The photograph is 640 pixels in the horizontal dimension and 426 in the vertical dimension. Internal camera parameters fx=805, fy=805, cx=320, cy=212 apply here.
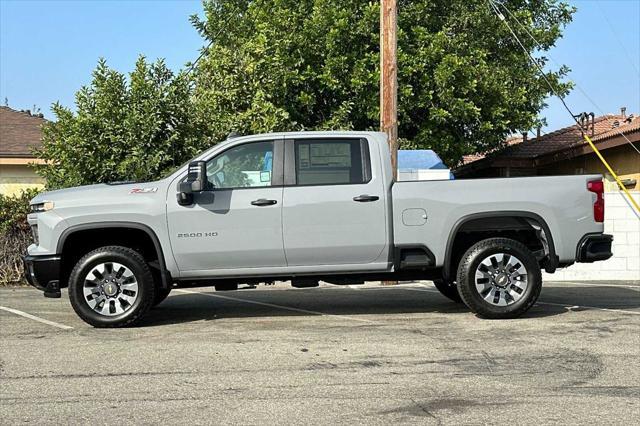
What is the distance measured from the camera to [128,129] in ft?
48.5

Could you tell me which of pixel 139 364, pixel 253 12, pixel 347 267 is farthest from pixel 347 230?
pixel 253 12

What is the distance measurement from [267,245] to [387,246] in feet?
4.24

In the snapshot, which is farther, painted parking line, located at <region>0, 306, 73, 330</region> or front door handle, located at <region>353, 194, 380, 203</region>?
painted parking line, located at <region>0, 306, 73, 330</region>

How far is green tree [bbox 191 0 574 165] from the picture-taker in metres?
18.7

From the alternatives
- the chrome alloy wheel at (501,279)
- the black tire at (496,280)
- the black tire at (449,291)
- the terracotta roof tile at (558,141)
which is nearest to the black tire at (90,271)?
the black tire at (496,280)

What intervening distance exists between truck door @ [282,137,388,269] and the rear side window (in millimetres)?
11

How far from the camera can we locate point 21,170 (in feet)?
65.9

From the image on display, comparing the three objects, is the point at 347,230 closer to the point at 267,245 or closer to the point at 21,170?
the point at 267,245

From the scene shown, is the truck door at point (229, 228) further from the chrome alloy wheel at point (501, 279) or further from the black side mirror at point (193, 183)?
the chrome alloy wheel at point (501, 279)

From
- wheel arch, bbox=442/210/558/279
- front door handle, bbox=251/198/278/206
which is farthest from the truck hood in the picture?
wheel arch, bbox=442/210/558/279

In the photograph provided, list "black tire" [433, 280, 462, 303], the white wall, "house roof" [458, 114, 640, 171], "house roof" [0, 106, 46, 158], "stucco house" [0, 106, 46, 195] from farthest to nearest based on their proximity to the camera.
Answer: "house roof" [458, 114, 640, 171] → "house roof" [0, 106, 46, 158] → "stucco house" [0, 106, 46, 195] → the white wall → "black tire" [433, 280, 462, 303]

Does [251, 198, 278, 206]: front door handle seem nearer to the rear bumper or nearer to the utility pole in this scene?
the rear bumper

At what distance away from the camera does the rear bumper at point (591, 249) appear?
345 inches

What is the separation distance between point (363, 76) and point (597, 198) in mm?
10927
